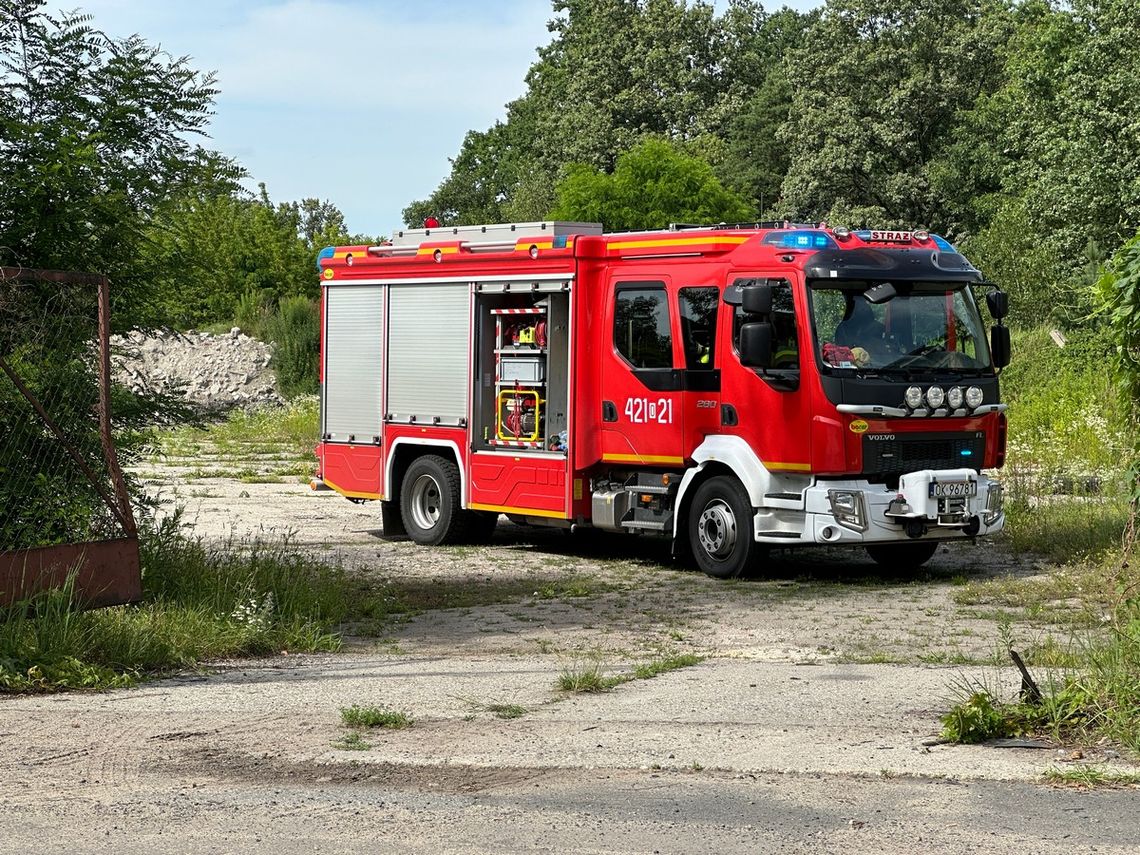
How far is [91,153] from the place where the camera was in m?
11.5

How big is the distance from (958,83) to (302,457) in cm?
3487

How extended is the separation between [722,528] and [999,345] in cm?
310

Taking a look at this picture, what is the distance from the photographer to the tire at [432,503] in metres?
17.5

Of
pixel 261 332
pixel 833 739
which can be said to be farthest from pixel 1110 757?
pixel 261 332

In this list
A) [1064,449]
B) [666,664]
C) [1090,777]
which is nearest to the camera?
[1090,777]

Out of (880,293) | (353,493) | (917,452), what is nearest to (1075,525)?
(917,452)

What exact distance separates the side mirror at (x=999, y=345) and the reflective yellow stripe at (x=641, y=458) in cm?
306

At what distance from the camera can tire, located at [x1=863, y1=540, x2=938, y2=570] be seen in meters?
15.3

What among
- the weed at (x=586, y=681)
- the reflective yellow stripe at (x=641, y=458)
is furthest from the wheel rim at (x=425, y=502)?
the weed at (x=586, y=681)

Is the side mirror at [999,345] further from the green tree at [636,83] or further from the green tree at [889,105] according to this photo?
the green tree at [636,83]

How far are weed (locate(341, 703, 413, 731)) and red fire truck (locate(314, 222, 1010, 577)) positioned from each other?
665 cm

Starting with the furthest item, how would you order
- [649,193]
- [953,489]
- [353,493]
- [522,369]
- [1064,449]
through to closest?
[649,193] → [1064,449] → [353,493] → [522,369] → [953,489]

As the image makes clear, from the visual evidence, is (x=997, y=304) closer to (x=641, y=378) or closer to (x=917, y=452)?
(x=917, y=452)

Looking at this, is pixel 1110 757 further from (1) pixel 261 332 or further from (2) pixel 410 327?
(1) pixel 261 332
